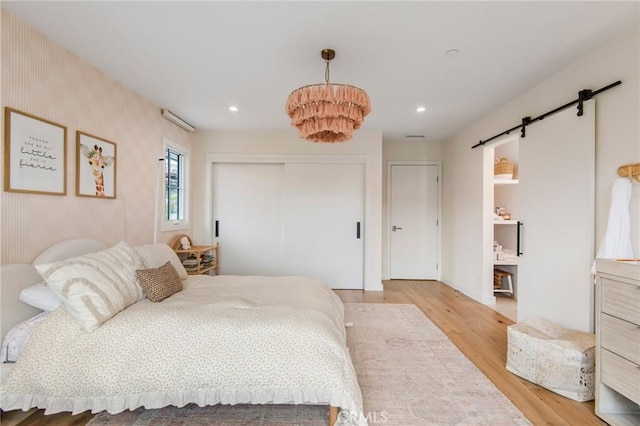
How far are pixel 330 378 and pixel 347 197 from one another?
3.10 m

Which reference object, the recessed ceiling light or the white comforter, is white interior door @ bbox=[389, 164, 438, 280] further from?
the white comforter

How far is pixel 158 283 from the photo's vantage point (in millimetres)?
1907

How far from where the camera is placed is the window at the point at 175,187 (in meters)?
3.59

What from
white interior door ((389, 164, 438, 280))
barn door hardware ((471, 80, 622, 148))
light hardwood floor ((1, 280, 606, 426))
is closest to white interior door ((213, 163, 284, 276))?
light hardwood floor ((1, 280, 606, 426))

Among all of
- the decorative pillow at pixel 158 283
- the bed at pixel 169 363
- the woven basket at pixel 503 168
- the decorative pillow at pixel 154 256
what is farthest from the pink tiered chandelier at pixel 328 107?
the woven basket at pixel 503 168

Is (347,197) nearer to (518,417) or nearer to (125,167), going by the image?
(125,167)

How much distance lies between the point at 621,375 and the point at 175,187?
14.8 ft

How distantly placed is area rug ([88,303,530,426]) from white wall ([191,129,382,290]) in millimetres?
1923

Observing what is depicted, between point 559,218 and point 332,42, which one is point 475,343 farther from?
point 332,42

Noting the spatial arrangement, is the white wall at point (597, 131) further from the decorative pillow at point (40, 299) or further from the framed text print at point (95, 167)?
the framed text print at point (95, 167)

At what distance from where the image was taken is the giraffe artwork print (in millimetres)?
2279

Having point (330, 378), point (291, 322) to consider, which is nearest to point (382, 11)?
point (291, 322)

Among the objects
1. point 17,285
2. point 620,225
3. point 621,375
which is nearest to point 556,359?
point 621,375

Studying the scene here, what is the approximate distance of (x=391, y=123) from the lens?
3822 millimetres
